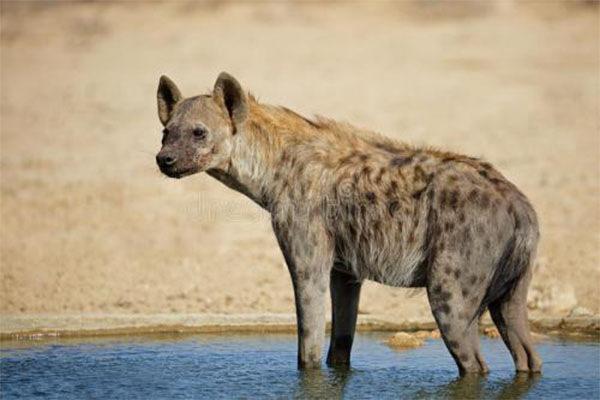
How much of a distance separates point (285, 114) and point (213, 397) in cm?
127

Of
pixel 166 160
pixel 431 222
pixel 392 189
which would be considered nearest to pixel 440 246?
pixel 431 222

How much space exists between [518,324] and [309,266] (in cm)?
86

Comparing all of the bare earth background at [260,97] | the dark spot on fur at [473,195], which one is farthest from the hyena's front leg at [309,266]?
the bare earth background at [260,97]

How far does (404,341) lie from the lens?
20.3 feet

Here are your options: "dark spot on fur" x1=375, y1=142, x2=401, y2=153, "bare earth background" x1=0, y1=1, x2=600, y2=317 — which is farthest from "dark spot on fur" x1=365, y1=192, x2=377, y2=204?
"bare earth background" x1=0, y1=1, x2=600, y2=317

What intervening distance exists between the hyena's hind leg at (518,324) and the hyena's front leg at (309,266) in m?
0.68

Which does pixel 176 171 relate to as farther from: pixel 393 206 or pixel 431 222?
pixel 431 222

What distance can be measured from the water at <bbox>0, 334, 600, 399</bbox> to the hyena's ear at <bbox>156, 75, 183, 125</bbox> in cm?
109

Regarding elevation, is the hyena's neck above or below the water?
above

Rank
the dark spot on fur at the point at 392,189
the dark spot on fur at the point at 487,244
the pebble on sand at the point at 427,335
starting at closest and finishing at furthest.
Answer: the dark spot on fur at the point at 487,244
the dark spot on fur at the point at 392,189
the pebble on sand at the point at 427,335

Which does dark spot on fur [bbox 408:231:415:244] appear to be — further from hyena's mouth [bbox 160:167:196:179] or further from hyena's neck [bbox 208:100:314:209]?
hyena's mouth [bbox 160:167:196:179]

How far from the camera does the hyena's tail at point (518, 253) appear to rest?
197 inches

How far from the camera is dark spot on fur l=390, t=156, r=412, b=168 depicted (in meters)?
5.29

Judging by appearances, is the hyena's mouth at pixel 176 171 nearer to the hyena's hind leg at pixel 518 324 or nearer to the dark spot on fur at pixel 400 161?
the dark spot on fur at pixel 400 161
